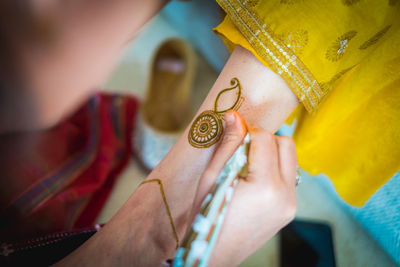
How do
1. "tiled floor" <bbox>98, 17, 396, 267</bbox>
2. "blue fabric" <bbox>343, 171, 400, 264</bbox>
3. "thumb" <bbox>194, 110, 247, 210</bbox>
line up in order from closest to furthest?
1. "thumb" <bbox>194, 110, 247, 210</bbox>
2. "blue fabric" <bbox>343, 171, 400, 264</bbox>
3. "tiled floor" <bbox>98, 17, 396, 267</bbox>

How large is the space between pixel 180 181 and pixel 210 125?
134mm

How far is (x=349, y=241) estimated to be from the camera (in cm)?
86

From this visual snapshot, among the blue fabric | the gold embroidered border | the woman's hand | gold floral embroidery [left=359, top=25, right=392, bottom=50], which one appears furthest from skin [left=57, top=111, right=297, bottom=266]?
the blue fabric

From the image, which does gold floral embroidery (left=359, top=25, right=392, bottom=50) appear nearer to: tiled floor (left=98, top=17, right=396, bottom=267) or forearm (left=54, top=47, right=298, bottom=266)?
forearm (left=54, top=47, right=298, bottom=266)

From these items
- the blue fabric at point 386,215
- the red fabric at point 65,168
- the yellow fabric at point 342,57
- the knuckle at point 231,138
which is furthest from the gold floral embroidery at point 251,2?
the red fabric at point 65,168

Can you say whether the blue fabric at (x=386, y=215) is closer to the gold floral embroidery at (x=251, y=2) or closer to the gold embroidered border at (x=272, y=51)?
the gold embroidered border at (x=272, y=51)

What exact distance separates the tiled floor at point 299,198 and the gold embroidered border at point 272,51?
61cm

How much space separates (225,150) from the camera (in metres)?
0.44

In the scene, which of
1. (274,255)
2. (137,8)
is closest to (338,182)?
(274,255)

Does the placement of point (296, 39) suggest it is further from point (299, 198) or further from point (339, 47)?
point (299, 198)

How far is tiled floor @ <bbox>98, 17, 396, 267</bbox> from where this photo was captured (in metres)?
0.81

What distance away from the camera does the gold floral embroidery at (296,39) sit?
457 mm

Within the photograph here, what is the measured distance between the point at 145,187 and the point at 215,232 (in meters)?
0.23

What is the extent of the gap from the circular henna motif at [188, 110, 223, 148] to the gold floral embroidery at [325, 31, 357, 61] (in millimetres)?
243
